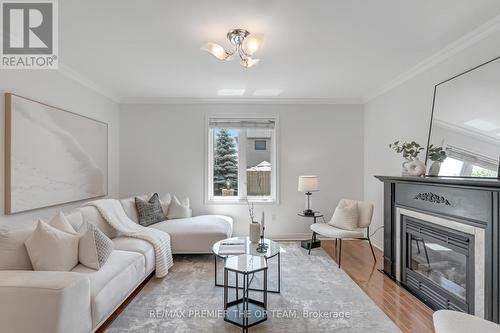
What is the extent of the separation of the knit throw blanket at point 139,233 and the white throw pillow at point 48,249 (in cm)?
104

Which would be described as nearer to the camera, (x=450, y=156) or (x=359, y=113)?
(x=450, y=156)

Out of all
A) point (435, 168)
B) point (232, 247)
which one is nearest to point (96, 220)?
point (232, 247)

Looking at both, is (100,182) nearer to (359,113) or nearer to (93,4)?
(93,4)

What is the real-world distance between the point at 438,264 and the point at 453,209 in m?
0.65

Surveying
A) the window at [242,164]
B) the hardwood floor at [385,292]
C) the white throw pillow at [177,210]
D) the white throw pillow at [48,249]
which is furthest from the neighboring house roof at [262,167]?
the white throw pillow at [48,249]

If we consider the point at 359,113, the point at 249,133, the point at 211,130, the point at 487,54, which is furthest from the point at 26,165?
the point at 359,113

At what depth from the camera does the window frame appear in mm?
4746

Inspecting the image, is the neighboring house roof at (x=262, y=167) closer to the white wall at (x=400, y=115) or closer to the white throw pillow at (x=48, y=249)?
the white wall at (x=400, y=115)

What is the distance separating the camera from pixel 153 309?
94.8 inches

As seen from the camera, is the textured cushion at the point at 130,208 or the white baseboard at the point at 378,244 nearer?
the textured cushion at the point at 130,208

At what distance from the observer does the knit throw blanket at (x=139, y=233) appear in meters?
3.10

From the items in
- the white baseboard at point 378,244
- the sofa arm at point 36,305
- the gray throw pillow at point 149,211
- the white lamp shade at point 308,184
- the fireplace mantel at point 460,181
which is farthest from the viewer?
the white lamp shade at point 308,184

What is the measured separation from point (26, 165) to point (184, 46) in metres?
2.01

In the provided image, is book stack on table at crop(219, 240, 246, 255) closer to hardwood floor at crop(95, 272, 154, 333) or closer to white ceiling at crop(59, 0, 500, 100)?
hardwood floor at crop(95, 272, 154, 333)
